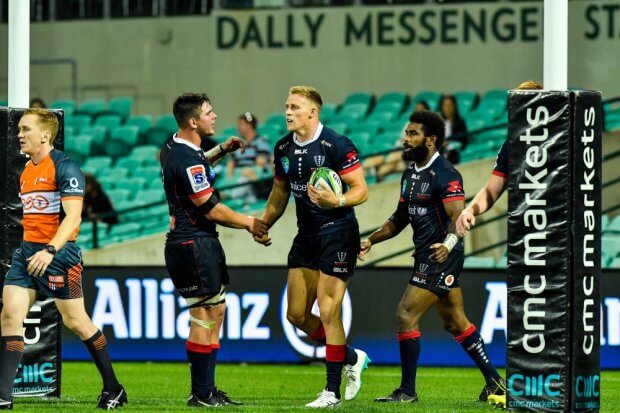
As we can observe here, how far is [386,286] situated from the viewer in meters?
13.3

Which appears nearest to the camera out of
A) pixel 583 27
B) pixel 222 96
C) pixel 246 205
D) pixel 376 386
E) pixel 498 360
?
pixel 376 386

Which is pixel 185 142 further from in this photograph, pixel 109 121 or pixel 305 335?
pixel 109 121

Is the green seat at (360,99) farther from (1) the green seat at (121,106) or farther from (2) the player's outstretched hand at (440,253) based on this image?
(2) the player's outstretched hand at (440,253)

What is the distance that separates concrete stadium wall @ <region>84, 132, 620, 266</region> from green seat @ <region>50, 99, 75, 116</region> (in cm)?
578

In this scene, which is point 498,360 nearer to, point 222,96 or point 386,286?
point 386,286

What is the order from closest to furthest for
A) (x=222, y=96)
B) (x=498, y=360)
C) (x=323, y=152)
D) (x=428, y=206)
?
(x=323, y=152) < (x=428, y=206) < (x=498, y=360) < (x=222, y=96)

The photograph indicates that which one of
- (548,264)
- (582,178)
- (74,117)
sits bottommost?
(548,264)

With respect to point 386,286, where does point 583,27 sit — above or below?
above

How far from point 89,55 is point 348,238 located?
14897mm

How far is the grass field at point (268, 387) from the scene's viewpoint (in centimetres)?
880

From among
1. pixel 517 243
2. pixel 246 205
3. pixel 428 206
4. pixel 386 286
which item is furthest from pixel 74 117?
pixel 517 243

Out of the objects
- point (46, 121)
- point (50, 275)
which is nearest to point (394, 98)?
point (46, 121)

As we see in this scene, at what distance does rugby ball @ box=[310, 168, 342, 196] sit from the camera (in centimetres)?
858

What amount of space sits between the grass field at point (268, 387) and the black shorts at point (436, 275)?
2.70ft
